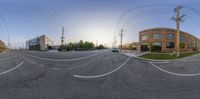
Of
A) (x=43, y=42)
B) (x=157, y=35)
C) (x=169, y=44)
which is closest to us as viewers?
(x=43, y=42)

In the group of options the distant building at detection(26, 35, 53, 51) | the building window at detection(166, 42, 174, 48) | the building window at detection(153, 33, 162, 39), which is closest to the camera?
the distant building at detection(26, 35, 53, 51)

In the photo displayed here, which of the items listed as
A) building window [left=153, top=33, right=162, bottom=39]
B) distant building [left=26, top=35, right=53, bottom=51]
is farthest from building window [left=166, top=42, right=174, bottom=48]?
distant building [left=26, top=35, right=53, bottom=51]

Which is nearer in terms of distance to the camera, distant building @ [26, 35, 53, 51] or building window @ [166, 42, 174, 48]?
distant building @ [26, 35, 53, 51]

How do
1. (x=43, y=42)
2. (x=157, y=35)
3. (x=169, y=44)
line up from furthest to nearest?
(x=169, y=44), (x=157, y=35), (x=43, y=42)

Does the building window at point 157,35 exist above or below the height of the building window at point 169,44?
above

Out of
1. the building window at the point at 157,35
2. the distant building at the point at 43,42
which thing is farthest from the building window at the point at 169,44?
the distant building at the point at 43,42

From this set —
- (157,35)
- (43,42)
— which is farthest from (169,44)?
(43,42)

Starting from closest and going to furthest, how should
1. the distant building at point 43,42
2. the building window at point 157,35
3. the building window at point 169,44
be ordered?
the distant building at point 43,42 < the building window at point 157,35 < the building window at point 169,44

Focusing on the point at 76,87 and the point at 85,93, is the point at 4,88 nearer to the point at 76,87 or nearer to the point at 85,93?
the point at 76,87

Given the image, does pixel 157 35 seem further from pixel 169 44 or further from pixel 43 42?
pixel 43 42

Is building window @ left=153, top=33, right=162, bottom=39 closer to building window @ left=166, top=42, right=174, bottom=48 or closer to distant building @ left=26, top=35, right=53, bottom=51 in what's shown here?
building window @ left=166, top=42, right=174, bottom=48

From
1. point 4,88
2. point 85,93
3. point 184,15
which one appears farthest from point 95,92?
point 184,15

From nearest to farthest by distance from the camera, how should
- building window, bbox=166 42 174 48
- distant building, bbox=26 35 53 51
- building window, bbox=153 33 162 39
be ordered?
distant building, bbox=26 35 53 51 → building window, bbox=153 33 162 39 → building window, bbox=166 42 174 48

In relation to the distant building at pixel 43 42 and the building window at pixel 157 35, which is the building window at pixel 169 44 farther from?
the distant building at pixel 43 42
